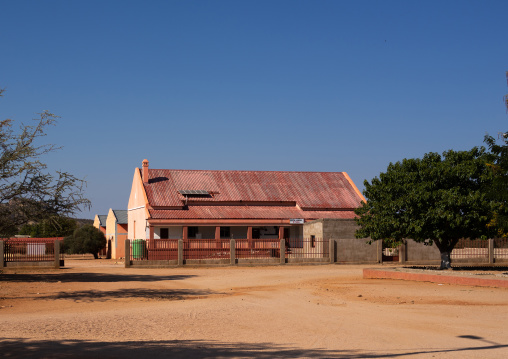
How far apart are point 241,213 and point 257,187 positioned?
5375 millimetres

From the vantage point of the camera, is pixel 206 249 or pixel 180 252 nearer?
pixel 180 252

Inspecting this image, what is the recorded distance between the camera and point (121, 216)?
64000mm

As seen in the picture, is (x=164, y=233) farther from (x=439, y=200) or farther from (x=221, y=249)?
(x=439, y=200)

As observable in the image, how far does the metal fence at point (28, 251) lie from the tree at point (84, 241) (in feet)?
78.7

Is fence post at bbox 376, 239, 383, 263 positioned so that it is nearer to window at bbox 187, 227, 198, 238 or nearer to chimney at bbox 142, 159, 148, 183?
window at bbox 187, 227, 198, 238

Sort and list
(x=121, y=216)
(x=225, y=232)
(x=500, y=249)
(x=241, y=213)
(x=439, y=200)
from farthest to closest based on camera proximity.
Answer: (x=121, y=216), (x=225, y=232), (x=241, y=213), (x=500, y=249), (x=439, y=200)

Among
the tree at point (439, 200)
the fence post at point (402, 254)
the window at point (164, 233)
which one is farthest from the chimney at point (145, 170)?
the tree at point (439, 200)

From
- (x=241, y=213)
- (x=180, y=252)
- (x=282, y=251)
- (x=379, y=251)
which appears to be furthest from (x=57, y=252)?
(x=379, y=251)

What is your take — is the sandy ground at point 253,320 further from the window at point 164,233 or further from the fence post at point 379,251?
the window at point 164,233

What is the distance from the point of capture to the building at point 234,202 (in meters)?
48.3

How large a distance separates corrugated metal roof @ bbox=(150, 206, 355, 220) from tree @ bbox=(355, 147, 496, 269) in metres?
20.6

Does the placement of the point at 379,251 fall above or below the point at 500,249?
below

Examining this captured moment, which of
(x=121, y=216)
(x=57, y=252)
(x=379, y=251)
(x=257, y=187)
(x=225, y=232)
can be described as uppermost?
(x=257, y=187)

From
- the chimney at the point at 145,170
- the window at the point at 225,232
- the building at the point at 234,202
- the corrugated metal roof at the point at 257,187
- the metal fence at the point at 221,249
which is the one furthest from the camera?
the chimney at the point at 145,170
